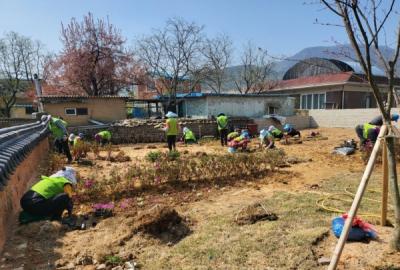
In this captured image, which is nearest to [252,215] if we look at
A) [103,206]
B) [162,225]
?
[162,225]

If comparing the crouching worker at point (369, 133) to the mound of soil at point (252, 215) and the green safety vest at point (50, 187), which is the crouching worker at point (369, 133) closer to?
the mound of soil at point (252, 215)

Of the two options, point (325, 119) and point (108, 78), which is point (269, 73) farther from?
point (108, 78)

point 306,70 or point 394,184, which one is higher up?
point 306,70

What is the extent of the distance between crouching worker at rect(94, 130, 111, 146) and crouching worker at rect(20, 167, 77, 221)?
31.3 ft

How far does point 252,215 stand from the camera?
4590 millimetres

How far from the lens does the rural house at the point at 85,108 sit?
63.2 ft

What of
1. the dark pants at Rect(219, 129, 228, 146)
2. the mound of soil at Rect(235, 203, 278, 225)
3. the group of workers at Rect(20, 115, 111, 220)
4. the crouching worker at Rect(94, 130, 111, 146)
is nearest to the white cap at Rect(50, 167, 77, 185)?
the group of workers at Rect(20, 115, 111, 220)

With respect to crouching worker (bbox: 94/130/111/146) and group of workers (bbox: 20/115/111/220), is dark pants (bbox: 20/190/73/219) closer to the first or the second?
group of workers (bbox: 20/115/111/220)

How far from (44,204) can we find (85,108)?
16184 mm

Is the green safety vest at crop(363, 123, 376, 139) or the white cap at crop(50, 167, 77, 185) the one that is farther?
the green safety vest at crop(363, 123, 376, 139)

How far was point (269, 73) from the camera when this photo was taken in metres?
35.2

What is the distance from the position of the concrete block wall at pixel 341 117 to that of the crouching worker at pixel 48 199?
61.9 feet

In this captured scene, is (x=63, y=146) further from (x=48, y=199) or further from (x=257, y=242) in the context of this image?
(x=257, y=242)

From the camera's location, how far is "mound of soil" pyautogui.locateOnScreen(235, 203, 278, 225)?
450 cm
